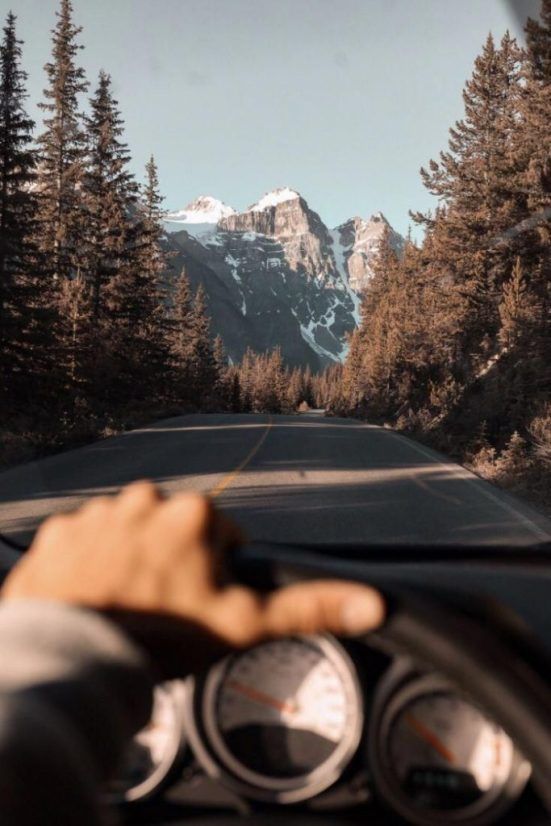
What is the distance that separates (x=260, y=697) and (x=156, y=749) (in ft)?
0.73

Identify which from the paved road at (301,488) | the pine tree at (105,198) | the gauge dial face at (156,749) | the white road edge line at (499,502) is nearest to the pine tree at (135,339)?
the pine tree at (105,198)

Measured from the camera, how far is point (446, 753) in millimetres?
1614

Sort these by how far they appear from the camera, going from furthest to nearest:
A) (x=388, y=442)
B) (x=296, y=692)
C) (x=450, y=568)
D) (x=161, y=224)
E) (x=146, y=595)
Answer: (x=161, y=224), (x=388, y=442), (x=450, y=568), (x=296, y=692), (x=146, y=595)

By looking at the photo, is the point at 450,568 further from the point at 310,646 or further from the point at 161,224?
the point at 161,224

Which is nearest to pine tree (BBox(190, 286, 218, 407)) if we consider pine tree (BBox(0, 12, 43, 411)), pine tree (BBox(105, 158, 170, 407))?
pine tree (BBox(105, 158, 170, 407))

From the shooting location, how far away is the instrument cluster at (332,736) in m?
1.55

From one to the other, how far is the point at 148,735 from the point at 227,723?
0.15m

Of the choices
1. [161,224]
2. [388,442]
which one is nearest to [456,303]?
[388,442]

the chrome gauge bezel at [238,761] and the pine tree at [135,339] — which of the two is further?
the pine tree at [135,339]

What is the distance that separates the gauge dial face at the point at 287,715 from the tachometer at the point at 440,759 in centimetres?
8

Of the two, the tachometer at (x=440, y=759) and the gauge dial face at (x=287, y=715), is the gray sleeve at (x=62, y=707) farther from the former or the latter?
the tachometer at (x=440, y=759)

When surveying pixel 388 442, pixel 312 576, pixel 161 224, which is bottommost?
pixel 388 442

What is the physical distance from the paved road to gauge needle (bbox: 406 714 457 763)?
5.00m

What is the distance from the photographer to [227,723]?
5.18 feet
